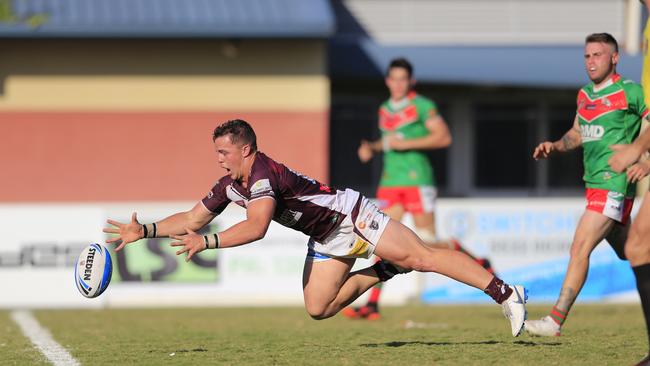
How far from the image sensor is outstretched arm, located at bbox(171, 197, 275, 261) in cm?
732

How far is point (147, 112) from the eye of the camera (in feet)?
67.8

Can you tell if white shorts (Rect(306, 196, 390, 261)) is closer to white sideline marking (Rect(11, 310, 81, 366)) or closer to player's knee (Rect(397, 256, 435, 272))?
player's knee (Rect(397, 256, 435, 272))

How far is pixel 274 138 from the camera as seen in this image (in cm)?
2073

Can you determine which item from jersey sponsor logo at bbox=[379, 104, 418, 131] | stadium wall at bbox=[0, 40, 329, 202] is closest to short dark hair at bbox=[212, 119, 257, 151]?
jersey sponsor logo at bbox=[379, 104, 418, 131]

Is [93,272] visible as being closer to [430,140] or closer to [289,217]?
[289,217]

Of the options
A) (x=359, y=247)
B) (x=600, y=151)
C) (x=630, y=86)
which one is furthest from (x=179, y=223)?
(x=630, y=86)

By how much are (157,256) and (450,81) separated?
877 centimetres

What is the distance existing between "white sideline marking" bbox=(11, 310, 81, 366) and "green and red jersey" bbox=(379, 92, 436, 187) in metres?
3.92

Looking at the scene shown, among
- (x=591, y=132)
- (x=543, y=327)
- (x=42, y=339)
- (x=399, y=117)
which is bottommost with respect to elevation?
(x=42, y=339)

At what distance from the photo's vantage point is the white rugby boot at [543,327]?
8.79 m

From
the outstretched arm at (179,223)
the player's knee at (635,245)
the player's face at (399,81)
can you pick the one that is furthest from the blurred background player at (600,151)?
the player's face at (399,81)

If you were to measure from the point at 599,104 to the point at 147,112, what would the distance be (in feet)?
41.6

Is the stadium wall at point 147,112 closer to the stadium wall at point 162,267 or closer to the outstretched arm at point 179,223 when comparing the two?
the stadium wall at point 162,267

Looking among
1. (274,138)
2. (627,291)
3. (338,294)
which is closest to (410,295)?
(627,291)
